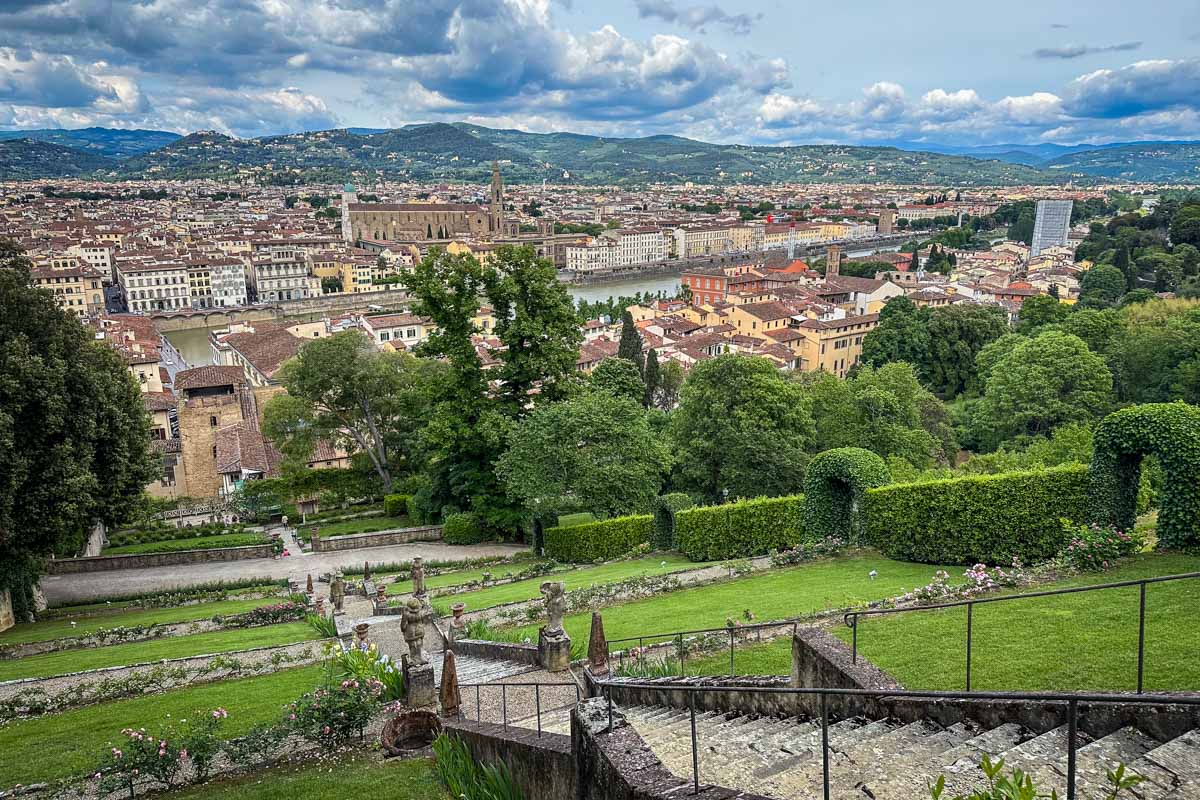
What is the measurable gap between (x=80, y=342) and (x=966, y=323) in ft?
185

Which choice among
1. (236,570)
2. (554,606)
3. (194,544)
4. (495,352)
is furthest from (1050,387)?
(194,544)

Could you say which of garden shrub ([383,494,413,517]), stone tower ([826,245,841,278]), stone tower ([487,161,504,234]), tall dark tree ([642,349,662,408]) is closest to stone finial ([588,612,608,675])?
garden shrub ([383,494,413,517])

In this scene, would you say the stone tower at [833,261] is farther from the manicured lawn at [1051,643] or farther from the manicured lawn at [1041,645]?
the manicured lawn at [1051,643]

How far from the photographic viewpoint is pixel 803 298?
263ft

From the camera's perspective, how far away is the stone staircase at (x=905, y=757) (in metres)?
4.43

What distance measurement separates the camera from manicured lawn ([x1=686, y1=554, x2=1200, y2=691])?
6.89 metres

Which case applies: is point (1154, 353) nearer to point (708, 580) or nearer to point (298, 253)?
point (708, 580)

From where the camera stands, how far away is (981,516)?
14617mm

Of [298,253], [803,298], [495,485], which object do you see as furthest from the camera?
[298,253]

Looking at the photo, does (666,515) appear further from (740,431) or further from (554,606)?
(554,606)

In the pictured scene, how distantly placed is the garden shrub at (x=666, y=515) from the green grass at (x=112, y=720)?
35.9ft

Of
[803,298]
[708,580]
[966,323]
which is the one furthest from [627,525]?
[803,298]

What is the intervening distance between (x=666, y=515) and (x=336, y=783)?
14145 mm

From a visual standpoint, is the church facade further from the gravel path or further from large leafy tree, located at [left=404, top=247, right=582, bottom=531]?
the gravel path
